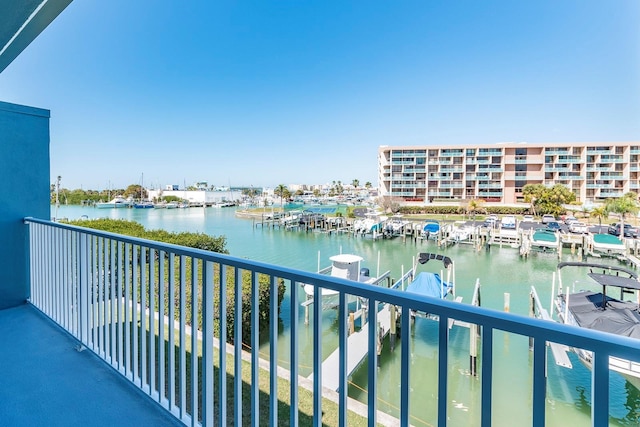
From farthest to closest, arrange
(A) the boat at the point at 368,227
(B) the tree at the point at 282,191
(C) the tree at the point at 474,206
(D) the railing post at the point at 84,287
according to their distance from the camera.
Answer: (B) the tree at the point at 282,191, (C) the tree at the point at 474,206, (A) the boat at the point at 368,227, (D) the railing post at the point at 84,287

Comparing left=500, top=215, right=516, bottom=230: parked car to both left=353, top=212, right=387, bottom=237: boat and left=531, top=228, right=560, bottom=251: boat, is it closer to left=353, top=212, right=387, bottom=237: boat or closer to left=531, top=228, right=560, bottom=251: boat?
left=531, top=228, right=560, bottom=251: boat

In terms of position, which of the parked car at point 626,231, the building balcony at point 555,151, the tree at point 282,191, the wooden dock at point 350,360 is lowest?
the wooden dock at point 350,360

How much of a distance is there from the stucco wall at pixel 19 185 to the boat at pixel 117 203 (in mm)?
56801

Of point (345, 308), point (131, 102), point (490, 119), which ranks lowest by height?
point (345, 308)

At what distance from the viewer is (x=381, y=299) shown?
34.9 inches

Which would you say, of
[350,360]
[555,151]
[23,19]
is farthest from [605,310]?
[555,151]

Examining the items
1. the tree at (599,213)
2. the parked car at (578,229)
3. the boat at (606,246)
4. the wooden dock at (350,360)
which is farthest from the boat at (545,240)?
the wooden dock at (350,360)

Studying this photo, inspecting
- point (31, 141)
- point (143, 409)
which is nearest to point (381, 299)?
point (143, 409)

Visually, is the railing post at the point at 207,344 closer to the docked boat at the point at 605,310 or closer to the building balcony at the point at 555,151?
the docked boat at the point at 605,310

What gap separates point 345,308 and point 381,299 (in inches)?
7.2

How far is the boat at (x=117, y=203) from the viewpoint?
52.3m

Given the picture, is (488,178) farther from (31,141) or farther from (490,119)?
(31,141)

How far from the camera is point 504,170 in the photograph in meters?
46.5

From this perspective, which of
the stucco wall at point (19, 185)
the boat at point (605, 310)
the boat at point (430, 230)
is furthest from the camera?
the boat at point (430, 230)
